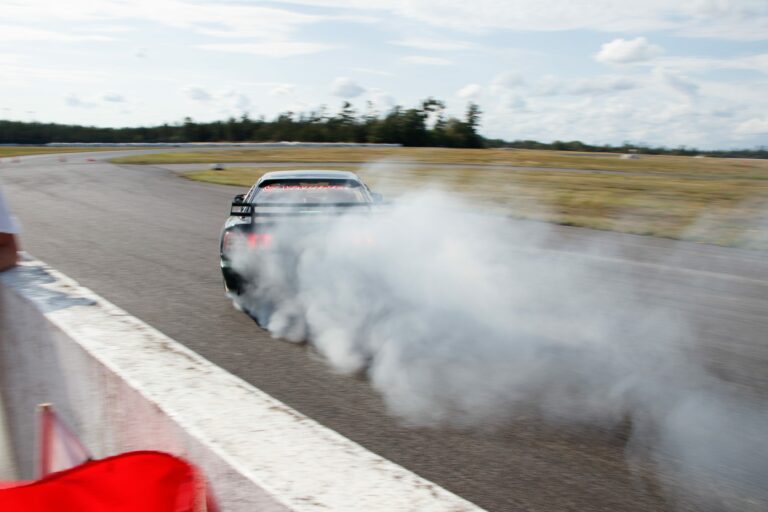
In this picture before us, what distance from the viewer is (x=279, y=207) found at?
6.89 m

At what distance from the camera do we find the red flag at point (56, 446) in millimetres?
2314

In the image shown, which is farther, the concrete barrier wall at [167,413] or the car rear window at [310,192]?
the car rear window at [310,192]

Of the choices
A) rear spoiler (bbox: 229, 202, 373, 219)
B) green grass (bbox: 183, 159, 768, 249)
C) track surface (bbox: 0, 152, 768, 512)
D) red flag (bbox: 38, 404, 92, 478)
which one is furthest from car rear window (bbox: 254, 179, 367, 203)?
green grass (bbox: 183, 159, 768, 249)

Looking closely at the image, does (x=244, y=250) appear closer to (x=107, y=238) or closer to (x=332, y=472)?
(x=332, y=472)

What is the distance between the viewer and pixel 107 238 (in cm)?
1170

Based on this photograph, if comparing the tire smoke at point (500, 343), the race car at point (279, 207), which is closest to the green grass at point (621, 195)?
the tire smoke at point (500, 343)

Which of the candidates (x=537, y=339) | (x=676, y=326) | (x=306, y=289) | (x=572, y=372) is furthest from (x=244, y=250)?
(x=676, y=326)

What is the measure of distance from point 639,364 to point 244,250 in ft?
10.5

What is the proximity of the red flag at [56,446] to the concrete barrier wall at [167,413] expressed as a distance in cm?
4

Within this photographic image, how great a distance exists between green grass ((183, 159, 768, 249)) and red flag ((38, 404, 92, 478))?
11114 millimetres

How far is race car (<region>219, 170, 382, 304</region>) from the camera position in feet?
20.3

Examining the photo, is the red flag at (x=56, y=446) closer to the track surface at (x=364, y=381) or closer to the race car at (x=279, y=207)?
the track surface at (x=364, y=381)

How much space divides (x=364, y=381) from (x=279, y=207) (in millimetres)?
2751

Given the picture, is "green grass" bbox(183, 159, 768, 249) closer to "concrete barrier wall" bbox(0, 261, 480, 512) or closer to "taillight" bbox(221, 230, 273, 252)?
"taillight" bbox(221, 230, 273, 252)
